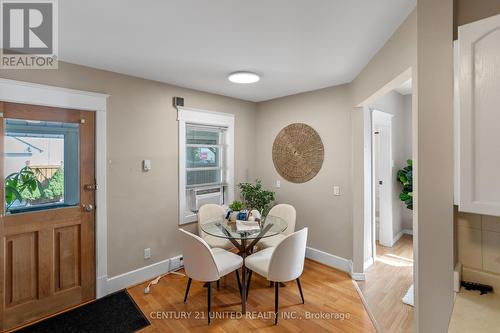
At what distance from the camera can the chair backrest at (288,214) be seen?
10.1ft

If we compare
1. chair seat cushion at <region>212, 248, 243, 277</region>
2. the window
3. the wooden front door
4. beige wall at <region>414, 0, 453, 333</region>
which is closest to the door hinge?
the wooden front door

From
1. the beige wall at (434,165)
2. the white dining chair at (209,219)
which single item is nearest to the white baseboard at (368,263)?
the white dining chair at (209,219)

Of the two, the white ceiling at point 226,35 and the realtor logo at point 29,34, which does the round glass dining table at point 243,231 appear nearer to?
the white ceiling at point 226,35

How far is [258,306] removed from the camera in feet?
7.88

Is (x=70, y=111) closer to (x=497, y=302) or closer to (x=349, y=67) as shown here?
(x=349, y=67)

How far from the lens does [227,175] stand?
12.6ft

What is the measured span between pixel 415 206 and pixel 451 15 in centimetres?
101

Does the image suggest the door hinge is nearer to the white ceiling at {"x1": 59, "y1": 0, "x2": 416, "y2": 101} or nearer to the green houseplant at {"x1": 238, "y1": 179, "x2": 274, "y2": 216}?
the white ceiling at {"x1": 59, "y1": 0, "x2": 416, "y2": 101}

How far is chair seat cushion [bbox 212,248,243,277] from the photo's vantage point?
Answer: 89.7 inches

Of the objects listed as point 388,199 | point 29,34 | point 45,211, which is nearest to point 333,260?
point 388,199

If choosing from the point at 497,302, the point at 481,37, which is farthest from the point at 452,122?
the point at 497,302

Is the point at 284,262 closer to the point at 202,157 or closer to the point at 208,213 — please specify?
the point at 208,213

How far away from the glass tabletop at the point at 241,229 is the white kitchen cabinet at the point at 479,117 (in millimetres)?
1646

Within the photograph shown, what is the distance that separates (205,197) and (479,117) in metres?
3.16
